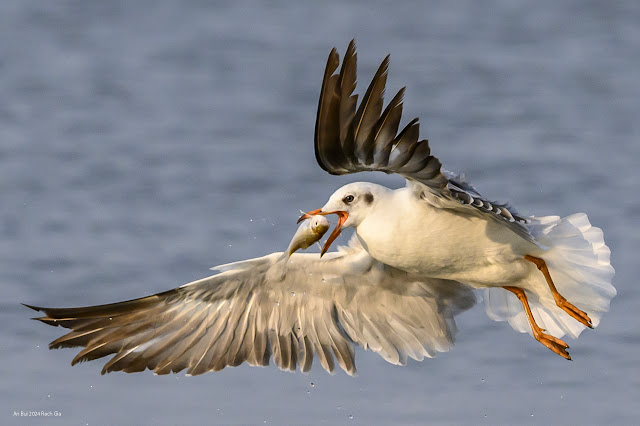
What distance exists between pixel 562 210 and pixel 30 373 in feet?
14.3

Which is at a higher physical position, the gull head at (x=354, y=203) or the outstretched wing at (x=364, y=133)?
the outstretched wing at (x=364, y=133)

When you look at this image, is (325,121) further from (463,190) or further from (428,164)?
(463,190)

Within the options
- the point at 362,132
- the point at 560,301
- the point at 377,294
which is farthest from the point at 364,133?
the point at 377,294

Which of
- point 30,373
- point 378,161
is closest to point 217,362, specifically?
point 30,373

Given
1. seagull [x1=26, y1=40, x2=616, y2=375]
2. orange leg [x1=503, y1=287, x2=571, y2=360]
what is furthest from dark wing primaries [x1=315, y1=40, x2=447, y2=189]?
orange leg [x1=503, y1=287, x2=571, y2=360]

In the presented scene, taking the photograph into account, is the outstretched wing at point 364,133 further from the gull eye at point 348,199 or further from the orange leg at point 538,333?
the orange leg at point 538,333

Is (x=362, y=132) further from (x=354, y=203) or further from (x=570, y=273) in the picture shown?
(x=570, y=273)

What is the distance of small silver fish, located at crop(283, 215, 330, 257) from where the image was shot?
6.76 metres

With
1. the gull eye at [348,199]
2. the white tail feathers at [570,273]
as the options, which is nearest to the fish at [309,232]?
the gull eye at [348,199]

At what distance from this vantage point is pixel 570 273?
7117 mm

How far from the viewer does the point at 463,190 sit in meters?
6.16

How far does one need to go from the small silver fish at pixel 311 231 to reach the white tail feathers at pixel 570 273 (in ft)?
3.55

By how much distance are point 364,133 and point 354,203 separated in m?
1.07

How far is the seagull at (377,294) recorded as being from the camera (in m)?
6.63
